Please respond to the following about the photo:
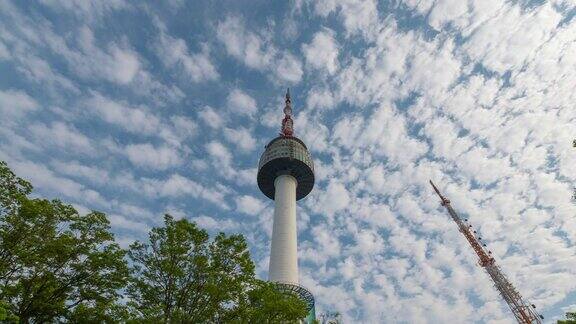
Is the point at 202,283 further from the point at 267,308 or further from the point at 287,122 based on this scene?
the point at 287,122

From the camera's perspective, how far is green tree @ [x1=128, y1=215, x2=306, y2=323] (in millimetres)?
22047

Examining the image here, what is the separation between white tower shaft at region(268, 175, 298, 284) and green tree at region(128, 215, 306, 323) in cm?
3259

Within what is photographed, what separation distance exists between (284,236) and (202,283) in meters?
38.0

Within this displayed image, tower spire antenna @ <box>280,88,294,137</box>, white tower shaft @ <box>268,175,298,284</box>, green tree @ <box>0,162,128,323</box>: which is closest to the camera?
green tree @ <box>0,162,128,323</box>

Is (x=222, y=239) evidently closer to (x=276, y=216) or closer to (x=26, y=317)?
(x=26, y=317)

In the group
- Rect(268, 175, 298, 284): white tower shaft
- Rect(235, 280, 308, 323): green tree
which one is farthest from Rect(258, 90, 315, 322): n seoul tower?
Rect(235, 280, 308, 323): green tree

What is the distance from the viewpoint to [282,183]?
2707 inches

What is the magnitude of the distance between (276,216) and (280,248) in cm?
624

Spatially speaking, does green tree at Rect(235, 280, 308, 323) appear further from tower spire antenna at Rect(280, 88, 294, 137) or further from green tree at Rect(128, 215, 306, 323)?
tower spire antenna at Rect(280, 88, 294, 137)

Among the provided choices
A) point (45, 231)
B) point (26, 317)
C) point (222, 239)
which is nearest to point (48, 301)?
point (26, 317)

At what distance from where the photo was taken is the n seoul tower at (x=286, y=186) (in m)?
57.1

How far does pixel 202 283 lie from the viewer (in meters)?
23.0

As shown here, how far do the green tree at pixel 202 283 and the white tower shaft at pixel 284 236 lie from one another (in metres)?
32.6

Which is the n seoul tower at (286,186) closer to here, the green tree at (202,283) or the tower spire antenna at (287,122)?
the tower spire antenna at (287,122)
